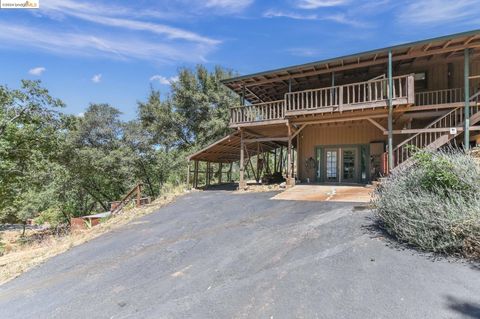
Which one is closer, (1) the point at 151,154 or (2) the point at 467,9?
(2) the point at 467,9

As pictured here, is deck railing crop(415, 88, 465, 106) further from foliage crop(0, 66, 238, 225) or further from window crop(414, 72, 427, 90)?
foliage crop(0, 66, 238, 225)

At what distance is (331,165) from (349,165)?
0.89 metres

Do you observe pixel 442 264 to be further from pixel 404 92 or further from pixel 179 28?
pixel 179 28

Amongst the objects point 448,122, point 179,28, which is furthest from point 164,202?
point 448,122

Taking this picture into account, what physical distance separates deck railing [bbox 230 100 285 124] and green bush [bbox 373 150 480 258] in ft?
25.9

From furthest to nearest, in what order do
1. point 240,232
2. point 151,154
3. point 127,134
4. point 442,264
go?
point 151,154 < point 127,134 < point 240,232 < point 442,264

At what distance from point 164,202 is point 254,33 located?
11054 millimetres

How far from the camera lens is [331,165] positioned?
14617 millimetres

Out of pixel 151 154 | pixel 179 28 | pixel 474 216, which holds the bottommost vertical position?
pixel 474 216

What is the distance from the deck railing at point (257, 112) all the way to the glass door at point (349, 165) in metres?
4.04

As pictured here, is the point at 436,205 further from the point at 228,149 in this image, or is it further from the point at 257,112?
the point at 228,149

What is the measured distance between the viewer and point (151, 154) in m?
21.5

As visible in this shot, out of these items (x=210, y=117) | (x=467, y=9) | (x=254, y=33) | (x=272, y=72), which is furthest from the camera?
(x=210, y=117)

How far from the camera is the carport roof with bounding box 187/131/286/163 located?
50.6 feet
